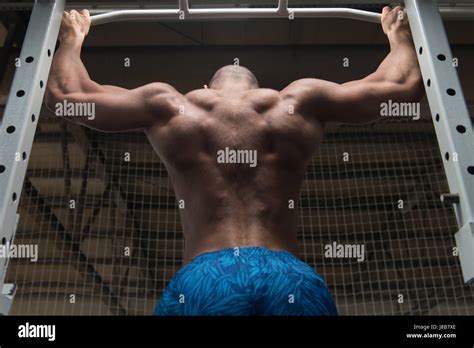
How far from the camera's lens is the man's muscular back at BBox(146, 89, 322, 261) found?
1.48 meters

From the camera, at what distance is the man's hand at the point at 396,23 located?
74.3 inches

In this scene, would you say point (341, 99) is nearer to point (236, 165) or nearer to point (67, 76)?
point (236, 165)

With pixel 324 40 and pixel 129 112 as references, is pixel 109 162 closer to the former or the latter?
pixel 324 40

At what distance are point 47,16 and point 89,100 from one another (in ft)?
1.01

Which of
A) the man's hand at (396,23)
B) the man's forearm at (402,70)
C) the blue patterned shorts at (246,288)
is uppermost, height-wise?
the man's hand at (396,23)

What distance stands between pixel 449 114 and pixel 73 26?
1.18 metres

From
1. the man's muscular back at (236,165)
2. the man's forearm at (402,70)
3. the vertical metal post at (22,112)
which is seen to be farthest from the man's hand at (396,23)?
the vertical metal post at (22,112)

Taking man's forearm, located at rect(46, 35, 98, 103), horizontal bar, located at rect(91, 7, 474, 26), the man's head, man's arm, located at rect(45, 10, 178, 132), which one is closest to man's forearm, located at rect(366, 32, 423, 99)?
horizontal bar, located at rect(91, 7, 474, 26)

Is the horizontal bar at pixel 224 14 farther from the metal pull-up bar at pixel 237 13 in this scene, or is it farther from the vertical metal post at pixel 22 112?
the vertical metal post at pixel 22 112

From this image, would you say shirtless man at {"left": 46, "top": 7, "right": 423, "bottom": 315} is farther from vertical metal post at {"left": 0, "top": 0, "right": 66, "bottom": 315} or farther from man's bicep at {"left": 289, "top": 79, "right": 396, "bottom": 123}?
vertical metal post at {"left": 0, "top": 0, "right": 66, "bottom": 315}

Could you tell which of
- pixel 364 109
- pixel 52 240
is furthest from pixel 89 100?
pixel 52 240

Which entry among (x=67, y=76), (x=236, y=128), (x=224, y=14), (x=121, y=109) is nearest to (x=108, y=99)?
(x=121, y=109)

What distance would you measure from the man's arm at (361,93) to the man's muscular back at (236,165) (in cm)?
4

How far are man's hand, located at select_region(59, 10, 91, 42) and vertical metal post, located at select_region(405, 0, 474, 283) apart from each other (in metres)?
1.04
